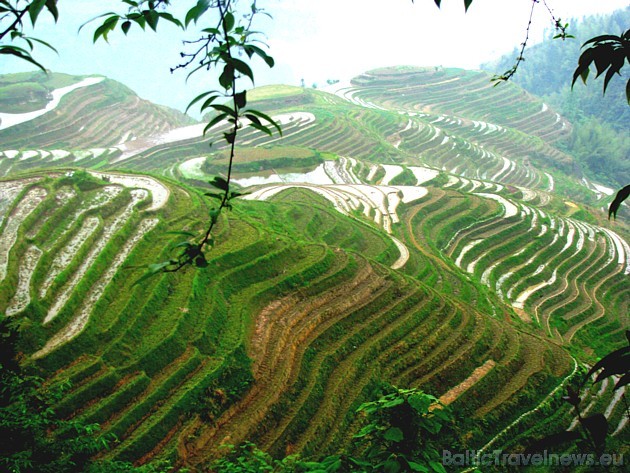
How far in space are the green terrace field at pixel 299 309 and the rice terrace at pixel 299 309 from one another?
0.16 feet

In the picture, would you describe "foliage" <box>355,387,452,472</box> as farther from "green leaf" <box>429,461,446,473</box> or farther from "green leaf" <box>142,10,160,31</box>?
"green leaf" <box>142,10,160,31</box>

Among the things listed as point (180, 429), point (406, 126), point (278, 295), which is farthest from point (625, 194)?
point (406, 126)

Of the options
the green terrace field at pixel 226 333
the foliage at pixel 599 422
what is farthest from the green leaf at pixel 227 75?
the green terrace field at pixel 226 333

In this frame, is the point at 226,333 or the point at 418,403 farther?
the point at 226,333

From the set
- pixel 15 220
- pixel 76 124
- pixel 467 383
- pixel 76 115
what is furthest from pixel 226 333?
pixel 76 115

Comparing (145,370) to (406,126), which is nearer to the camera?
(145,370)

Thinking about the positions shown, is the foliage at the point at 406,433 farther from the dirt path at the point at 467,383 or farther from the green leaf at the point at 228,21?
the dirt path at the point at 467,383

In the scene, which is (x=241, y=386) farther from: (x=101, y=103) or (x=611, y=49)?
(x=101, y=103)

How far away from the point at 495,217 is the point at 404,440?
74.6ft

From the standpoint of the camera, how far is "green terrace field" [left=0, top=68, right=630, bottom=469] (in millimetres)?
9148

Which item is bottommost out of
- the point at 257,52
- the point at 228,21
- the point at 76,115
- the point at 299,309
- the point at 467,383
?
the point at 467,383

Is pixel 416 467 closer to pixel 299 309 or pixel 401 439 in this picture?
pixel 401 439

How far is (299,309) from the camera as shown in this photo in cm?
1228

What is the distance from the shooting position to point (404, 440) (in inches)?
107
